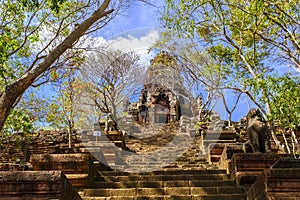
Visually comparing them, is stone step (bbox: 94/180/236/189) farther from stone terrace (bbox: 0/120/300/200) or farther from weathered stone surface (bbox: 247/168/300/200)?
weathered stone surface (bbox: 247/168/300/200)

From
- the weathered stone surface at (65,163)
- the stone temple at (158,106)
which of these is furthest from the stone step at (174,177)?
the stone temple at (158,106)

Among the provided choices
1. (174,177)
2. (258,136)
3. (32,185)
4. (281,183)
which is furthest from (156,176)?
(32,185)

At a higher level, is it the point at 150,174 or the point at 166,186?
the point at 150,174

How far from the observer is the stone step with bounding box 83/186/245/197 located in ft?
21.0

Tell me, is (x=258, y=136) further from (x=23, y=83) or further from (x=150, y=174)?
(x=23, y=83)

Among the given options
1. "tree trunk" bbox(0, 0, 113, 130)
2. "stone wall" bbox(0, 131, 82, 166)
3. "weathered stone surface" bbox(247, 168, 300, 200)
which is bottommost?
"weathered stone surface" bbox(247, 168, 300, 200)

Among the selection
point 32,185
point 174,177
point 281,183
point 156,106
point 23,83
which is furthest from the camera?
point 156,106

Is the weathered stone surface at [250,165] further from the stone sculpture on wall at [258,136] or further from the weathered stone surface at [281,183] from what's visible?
the weathered stone surface at [281,183]

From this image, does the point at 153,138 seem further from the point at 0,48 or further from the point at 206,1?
the point at 0,48

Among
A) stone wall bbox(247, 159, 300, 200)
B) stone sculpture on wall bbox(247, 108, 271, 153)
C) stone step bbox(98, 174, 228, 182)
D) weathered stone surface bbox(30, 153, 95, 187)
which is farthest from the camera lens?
stone step bbox(98, 174, 228, 182)

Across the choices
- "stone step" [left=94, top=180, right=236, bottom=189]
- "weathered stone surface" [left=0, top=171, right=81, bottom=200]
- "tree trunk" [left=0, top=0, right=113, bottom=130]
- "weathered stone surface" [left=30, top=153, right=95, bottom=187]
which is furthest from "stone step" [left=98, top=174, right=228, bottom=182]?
"weathered stone surface" [left=0, top=171, right=81, bottom=200]

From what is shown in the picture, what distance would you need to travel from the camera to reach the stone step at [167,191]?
21.0ft

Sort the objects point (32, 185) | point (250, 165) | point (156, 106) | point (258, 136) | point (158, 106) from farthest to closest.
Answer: point (158, 106), point (156, 106), point (258, 136), point (250, 165), point (32, 185)

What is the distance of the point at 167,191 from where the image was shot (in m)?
6.50
